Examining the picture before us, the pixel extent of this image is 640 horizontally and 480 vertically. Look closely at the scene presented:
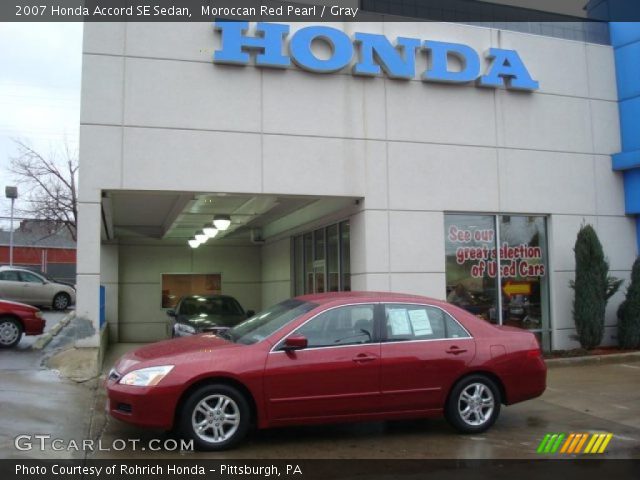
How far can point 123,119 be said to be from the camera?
33.0ft

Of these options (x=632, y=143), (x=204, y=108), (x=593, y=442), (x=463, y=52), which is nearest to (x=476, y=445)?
(x=593, y=442)

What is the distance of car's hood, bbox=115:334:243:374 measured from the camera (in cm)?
604

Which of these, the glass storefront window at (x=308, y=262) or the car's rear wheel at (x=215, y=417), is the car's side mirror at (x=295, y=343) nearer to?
the car's rear wheel at (x=215, y=417)

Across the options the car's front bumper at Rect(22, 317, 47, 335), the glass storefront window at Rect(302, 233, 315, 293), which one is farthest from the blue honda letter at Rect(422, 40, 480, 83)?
the car's front bumper at Rect(22, 317, 47, 335)

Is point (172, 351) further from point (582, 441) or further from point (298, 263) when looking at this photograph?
point (298, 263)

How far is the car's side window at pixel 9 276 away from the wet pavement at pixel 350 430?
49.7 ft

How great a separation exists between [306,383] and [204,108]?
5.92 m

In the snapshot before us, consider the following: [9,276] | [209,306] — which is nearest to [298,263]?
[209,306]

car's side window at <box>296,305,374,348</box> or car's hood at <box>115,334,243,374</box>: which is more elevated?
car's side window at <box>296,305,374,348</box>

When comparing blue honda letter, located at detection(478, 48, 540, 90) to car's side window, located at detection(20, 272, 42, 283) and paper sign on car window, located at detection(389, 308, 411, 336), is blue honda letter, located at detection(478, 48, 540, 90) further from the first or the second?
car's side window, located at detection(20, 272, 42, 283)

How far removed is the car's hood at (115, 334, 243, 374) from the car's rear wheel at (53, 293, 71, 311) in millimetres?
20035

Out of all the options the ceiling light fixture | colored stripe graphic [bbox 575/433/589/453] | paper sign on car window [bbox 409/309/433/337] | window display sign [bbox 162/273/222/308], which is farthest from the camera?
window display sign [bbox 162/273/222/308]

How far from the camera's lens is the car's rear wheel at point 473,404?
22.1 feet

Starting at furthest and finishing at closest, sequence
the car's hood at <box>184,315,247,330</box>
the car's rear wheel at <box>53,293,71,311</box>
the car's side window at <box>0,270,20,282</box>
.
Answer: the car's rear wheel at <box>53,293,71,311</box>, the car's side window at <box>0,270,20,282</box>, the car's hood at <box>184,315,247,330</box>
